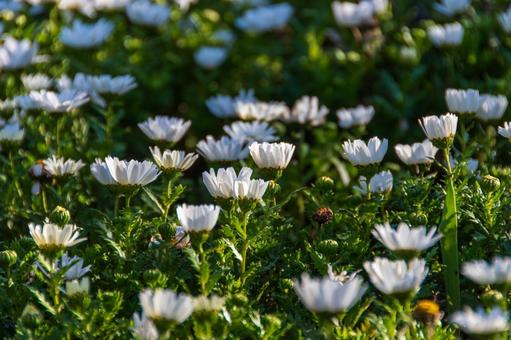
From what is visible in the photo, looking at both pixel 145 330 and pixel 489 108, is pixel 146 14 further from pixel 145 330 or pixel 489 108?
pixel 145 330

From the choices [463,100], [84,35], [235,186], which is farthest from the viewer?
[84,35]

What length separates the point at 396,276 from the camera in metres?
2.18

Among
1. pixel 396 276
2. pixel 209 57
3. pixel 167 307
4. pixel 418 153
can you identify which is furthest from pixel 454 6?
pixel 167 307

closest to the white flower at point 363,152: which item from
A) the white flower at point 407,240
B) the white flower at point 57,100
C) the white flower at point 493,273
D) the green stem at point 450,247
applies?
the green stem at point 450,247

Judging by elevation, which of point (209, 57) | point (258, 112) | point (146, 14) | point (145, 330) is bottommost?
point (209, 57)

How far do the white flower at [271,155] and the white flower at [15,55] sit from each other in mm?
1520

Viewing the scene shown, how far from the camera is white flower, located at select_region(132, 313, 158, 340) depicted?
2092mm

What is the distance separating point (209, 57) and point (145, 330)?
2.88m

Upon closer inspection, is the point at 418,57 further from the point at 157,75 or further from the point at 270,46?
the point at 157,75

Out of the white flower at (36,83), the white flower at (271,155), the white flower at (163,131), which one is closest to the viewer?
the white flower at (271,155)

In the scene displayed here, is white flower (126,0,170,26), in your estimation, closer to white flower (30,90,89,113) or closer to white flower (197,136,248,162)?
white flower (30,90,89,113)

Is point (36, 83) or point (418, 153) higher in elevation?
point (418, 153)

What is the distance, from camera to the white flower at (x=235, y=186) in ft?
8.45

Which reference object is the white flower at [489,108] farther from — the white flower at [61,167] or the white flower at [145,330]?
the white flower at [145,330]
